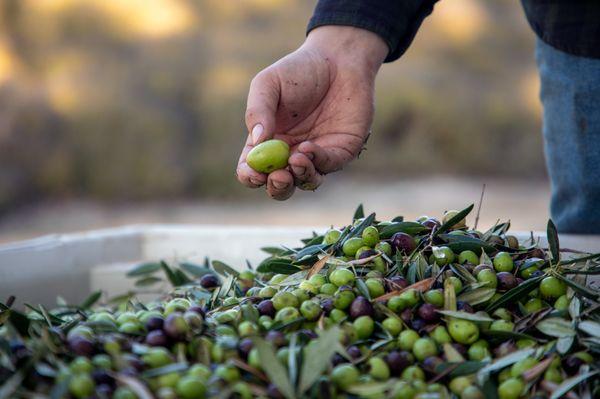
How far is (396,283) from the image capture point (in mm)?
1210

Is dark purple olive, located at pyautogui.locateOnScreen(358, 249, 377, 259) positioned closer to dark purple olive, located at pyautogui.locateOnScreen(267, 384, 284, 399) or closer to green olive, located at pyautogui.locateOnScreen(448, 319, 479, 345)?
green olive, located at pyautogui.locateOnScreen(448, 319, 479, 345)

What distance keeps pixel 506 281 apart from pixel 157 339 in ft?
1.98

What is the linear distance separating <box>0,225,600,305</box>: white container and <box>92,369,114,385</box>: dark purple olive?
1.18m

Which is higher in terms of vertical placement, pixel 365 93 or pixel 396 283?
pixel 365 93

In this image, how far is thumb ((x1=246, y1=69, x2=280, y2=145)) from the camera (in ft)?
5.00

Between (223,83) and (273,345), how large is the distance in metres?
7.50

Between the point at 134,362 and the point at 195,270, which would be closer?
the point at 134,362

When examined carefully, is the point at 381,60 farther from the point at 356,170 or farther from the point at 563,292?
the point at 356,170

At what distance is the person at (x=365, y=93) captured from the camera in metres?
1.56

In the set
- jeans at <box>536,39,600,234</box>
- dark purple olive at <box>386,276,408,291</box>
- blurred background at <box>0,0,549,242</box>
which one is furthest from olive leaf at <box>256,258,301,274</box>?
blurred background at <box>0,0,549,242</box>

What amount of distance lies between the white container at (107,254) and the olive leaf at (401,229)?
2.49 feet

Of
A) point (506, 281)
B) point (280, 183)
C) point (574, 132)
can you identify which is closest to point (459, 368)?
point (506, 281)

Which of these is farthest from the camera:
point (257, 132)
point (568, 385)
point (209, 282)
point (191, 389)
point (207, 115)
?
point (207, 115)

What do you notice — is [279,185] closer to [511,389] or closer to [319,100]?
[319,100]
